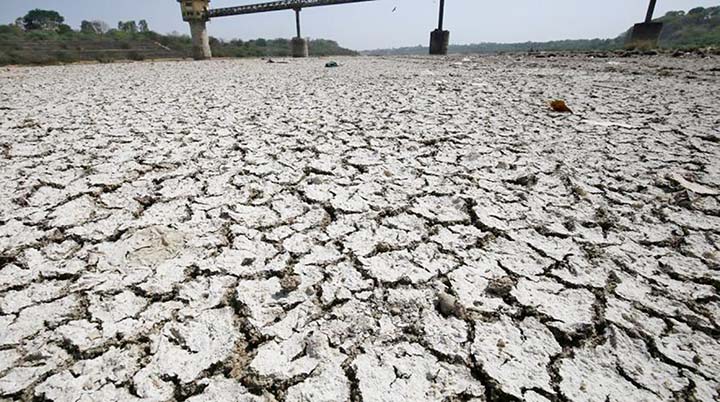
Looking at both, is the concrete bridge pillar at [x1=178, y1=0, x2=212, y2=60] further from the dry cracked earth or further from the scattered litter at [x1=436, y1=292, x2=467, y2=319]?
the scattered litter at [x1=436, y1=292, x2=467, y2=319]

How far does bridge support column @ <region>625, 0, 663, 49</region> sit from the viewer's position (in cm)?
729

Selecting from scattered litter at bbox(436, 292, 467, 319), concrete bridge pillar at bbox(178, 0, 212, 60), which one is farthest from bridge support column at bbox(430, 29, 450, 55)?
scattered litter at bbox(436, 292, 467, 319)

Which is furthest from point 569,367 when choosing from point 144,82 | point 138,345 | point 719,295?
point 144,82

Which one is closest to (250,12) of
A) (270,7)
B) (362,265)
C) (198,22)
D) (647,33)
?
(270,7)

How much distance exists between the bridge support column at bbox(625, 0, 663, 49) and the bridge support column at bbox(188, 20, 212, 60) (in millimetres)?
12542

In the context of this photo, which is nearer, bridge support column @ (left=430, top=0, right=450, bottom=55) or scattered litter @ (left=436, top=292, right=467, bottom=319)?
scattered litter @ (left=436, top=292, right=467, bottom=319)

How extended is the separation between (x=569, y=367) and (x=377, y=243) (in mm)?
564

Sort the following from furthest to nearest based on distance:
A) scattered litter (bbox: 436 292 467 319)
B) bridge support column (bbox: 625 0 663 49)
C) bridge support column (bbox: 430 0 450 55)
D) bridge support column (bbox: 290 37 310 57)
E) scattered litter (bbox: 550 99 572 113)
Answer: bridge support column (bbox: 290 37 310 57), bridge support column (bbox: 430 0 450 55), bridge support column (bbox: 625 0 663 49), scattered litter (bbox: 550 99 572 113), scattered litter (bbox: 436 292 467 319)

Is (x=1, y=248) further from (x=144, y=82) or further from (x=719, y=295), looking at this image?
(x=144, y=82)

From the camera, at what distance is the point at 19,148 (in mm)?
1729

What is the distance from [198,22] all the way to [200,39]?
526 mm

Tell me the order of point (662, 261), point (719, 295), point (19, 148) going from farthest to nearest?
1. point (19, 148)
2. point (662, 261)
3. point (719, 295)

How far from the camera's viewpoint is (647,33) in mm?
7461

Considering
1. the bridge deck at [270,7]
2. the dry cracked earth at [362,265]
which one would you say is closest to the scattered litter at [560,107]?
the dry cracked earth at [362,265]
